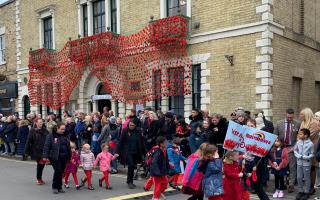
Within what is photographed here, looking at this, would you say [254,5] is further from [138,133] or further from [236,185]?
[236,185]

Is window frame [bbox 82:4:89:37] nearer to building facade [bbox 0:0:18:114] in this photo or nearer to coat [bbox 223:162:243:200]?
building facade [bbox 0:0:18:114]

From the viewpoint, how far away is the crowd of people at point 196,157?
6230mm

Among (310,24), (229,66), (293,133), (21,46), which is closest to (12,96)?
(21,46)

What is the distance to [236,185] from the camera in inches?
245

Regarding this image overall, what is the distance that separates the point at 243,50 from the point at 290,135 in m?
4.47

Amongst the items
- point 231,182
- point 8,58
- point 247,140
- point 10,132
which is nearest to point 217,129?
point 247,140

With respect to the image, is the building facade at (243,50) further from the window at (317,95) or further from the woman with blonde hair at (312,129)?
the woman with blonde hair at (312,129)

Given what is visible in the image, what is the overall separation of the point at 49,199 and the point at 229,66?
751 centimetres

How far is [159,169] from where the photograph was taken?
7527 millimetres

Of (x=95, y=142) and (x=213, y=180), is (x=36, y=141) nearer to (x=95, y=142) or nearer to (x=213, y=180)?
(x=95, y=142)

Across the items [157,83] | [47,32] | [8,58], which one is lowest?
[157,83]

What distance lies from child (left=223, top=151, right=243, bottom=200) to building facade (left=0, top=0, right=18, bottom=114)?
20273mm

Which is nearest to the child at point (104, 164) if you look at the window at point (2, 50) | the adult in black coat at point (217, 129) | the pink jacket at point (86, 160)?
the pink jacket at point (86, 160)

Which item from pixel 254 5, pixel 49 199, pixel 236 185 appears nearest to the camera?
pixel 236 185
